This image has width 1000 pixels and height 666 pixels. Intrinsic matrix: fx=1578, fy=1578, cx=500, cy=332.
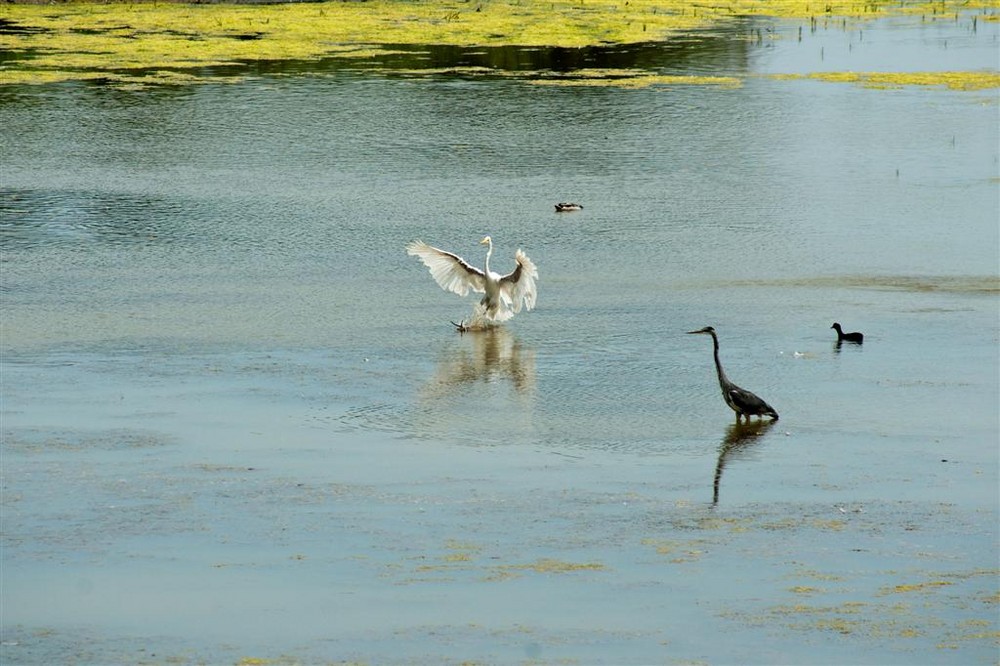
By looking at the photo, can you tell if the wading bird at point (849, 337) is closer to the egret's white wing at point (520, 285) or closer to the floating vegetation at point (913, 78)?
the egret's white wing at point (520, 285)

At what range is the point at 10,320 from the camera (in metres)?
12.3

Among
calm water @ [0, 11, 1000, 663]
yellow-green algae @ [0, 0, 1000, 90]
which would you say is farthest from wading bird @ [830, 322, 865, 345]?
yellow-green algae @ [0, 0, 1000, 90]

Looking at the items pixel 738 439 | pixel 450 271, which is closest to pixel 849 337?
pixel 738 439

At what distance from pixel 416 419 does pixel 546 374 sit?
142 centimetres

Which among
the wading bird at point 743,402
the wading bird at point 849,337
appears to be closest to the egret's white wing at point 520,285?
the wading bird at point 849,337

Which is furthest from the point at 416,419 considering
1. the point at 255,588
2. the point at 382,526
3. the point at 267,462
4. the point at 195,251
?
the point at 195,251

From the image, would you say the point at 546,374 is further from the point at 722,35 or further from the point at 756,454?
the point at 722,35

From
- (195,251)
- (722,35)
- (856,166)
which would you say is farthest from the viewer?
(722,35)

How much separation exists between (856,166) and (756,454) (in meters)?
10.3

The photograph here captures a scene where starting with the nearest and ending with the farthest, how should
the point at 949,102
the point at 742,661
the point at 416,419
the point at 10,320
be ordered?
1. the point at 742,661
2. the point at 416,419
3. the point at 10,320
4. the point at 949,102

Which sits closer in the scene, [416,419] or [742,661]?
[742,661]

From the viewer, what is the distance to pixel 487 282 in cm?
1253

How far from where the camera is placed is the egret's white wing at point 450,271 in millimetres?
12586

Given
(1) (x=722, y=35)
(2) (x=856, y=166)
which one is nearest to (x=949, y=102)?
(2) (x=856, y=166)
